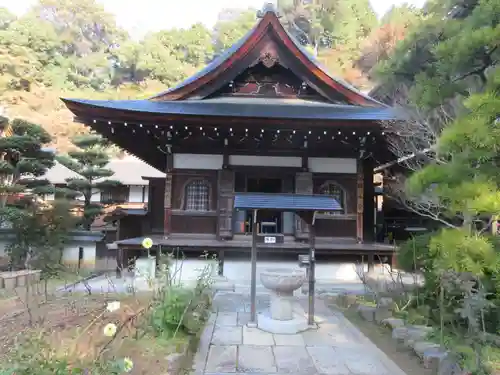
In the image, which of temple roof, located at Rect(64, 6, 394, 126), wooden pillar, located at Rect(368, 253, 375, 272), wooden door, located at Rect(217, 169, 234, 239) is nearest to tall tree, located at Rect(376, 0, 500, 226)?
temple roof, located at Rect(64, 6, 394, 126)

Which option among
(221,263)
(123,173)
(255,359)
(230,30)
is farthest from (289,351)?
(230,30)

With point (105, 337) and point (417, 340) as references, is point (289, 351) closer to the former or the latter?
point (417, 340)

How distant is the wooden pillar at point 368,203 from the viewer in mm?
10523

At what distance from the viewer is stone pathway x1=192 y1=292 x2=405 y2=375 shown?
13.8 ft

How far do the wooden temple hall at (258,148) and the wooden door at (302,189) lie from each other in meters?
0.02

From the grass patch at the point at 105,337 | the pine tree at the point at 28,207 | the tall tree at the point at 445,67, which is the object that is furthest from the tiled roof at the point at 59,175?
the tall tree at the point at 445,67

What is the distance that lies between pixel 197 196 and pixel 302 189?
2.61 m

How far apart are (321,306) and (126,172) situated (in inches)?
821

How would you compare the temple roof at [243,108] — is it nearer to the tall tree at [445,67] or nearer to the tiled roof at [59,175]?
the tall tree at [445,67]

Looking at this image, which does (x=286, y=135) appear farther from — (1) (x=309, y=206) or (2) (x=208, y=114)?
(1) (x=309, y=206)

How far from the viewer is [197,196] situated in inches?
386

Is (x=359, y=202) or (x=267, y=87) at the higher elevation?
(x=267, y=87)

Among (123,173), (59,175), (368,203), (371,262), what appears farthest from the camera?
(123,173)

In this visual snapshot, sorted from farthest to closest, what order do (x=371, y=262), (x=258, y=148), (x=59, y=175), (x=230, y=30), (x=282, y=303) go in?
(x=230, y=30) → (x=59, y=175) → (x=258, y=148) → (x=371, y=262) → (x=282, y=303)
